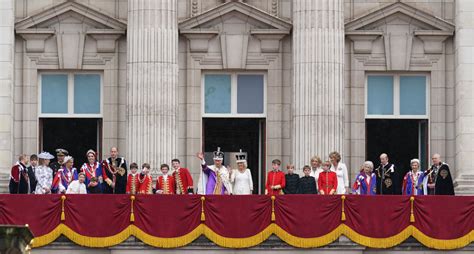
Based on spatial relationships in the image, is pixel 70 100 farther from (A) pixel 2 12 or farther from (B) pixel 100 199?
(B) pixel 100 199

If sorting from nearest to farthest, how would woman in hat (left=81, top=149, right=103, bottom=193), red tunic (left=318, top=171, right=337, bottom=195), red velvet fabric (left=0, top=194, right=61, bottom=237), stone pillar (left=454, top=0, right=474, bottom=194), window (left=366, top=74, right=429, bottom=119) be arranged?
red velvet fabric (left=0, top=194, right=61, bottom=237) → red tunic (left=318, top=171, right=337, bottom=195) → woman in hat (left=81, top=149, right=103, bottom=193) → stone pillar (left=454, top=0, right=474, bottom=194) → window (left=366, top=74, right=429, bottom=119)

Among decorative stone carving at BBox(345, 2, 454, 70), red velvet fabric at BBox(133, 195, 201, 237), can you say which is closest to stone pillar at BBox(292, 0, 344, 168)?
decorative stone carving at BBox(345, 2, 454, 70)

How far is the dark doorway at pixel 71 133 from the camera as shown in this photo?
210 ft

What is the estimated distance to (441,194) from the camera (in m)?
56.2

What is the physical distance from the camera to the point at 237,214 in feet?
178

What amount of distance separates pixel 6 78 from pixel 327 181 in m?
14.0

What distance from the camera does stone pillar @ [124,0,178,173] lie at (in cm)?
6150

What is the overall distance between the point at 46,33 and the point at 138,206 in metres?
12.0

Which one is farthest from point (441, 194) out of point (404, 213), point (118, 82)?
point (118, 82)

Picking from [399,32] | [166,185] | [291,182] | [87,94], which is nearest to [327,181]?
[291,182]

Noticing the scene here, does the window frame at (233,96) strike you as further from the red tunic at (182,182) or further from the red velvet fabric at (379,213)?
the red velvet fabric at (379,213)

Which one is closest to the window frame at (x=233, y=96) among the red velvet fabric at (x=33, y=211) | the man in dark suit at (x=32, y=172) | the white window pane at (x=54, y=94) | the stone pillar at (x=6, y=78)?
the white window pane at (x=54, y=94)

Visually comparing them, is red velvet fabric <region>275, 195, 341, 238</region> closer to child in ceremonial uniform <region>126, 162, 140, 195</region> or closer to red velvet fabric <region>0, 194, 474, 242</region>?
red velvet fabric <region>0, 194, 474, 242</region>

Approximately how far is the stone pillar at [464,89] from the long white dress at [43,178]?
15538 millimetres
